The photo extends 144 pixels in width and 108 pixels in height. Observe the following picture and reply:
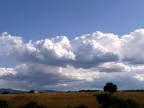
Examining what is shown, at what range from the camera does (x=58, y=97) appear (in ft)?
434

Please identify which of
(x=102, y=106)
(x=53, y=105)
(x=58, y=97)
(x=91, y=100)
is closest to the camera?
(x=102, y=106)

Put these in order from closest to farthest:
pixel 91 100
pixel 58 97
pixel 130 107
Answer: pixel 130 107
pixel 91 100
pixel 58 97

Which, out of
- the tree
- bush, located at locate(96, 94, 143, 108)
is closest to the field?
the tree

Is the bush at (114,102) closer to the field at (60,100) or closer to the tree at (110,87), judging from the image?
the field at (60,100)

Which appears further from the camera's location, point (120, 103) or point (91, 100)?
point (91, 100)

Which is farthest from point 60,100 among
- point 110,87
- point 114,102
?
point 114,102

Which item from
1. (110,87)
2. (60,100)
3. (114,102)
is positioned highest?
(110,87)

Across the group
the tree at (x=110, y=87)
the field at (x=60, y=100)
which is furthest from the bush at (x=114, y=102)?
the tree at (x=110, y=87)

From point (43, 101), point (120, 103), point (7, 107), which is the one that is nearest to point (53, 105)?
point (43, 101)

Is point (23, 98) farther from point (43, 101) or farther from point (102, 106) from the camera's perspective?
point (102, 106)

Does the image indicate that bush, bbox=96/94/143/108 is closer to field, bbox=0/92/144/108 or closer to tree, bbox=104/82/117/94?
field, bbox=0/92/144/108

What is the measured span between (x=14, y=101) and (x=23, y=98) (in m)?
5.50

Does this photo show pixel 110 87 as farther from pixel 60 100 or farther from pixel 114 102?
pixel 114 102

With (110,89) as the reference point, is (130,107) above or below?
below
